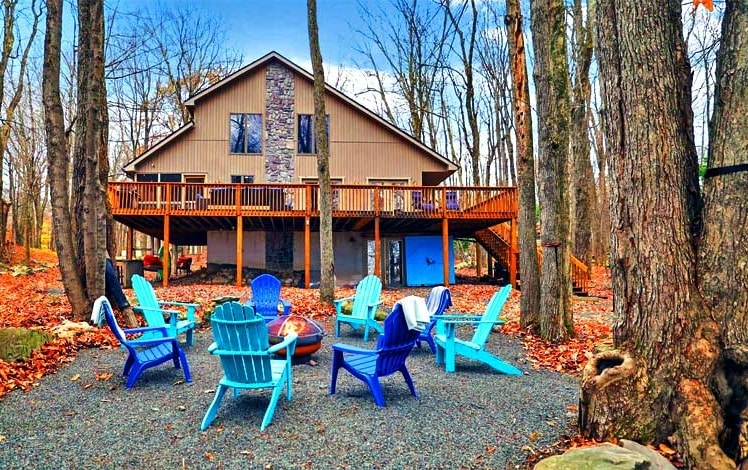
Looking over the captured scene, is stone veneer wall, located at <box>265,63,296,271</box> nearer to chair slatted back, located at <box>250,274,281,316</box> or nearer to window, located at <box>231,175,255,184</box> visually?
window, located at <box>231,175,255,184</box>

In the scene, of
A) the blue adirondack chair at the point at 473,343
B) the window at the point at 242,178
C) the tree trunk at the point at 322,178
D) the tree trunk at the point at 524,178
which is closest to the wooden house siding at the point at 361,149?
the window at the point at 242,178

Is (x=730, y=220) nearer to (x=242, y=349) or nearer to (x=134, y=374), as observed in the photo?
(x=242, y=349)

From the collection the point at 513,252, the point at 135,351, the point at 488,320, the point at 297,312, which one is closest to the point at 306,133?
the point at 513,252

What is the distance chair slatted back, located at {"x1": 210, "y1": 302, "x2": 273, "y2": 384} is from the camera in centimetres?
372

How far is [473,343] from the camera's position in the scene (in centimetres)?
533

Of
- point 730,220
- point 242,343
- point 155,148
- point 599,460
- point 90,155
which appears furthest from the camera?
point 155,148


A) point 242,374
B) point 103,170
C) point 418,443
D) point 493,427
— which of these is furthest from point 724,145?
point 103,170

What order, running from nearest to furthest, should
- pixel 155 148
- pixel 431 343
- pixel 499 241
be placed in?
pixel 431 343
pixel 155 148
pixel 499 241

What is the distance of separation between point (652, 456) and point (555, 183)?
4.55 metres

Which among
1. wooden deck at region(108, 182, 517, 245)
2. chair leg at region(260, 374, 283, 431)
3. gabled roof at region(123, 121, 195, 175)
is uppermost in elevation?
gabled roof at region(123, 121, 195, 175)

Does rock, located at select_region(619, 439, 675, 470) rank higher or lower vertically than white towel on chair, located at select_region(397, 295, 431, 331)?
lower

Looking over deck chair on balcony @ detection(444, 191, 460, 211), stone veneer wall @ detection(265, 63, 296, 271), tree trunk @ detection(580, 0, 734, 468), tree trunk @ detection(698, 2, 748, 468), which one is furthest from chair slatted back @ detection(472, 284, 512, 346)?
stone veneer wall @ detection(265, 63, 296, 271)

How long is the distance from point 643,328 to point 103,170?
312 inches

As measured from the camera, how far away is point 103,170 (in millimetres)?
7875
